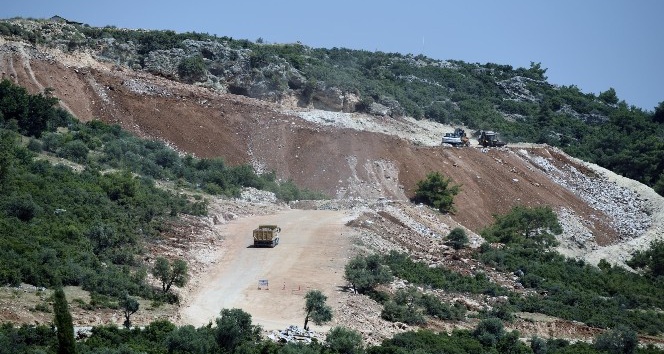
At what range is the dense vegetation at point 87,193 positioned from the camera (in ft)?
113

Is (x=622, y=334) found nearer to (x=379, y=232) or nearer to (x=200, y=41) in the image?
(x=379, y=232)

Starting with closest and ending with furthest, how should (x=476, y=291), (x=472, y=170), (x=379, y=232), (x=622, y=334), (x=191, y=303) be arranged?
(x=191, y=303) < (x=622, y=334) < (x=476, y=291) < (x=379, y=232) < (x=472, y=170)

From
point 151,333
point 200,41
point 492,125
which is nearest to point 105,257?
point 151,333

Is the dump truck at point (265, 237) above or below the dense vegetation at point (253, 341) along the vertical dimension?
Result: above

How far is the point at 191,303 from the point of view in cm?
3569

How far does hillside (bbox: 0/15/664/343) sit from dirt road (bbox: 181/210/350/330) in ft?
0.93

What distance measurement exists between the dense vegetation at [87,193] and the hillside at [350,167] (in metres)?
2.62

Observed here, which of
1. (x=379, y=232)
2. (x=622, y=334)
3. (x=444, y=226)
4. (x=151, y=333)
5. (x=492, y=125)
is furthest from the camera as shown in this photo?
(x=492, y=125)

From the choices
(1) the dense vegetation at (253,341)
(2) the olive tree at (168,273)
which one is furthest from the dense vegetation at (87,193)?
(1) the dense vegetation at (253,341)

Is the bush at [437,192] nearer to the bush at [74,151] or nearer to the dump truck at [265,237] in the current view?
the dump truck at [265,237]

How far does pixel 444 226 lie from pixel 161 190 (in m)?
14.9

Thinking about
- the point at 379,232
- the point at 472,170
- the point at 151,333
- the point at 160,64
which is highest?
the point at 160,64

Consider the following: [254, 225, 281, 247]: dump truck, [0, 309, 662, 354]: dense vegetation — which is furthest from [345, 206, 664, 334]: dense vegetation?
[254, 225, 281, 247]: dump truck

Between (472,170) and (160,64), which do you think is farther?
(160,64)
